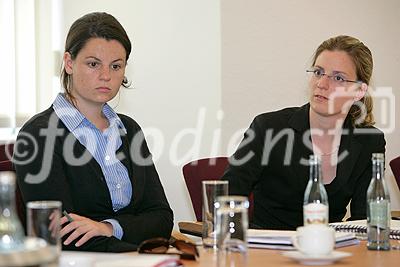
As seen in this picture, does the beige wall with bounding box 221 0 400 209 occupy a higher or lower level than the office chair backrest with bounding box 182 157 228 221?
higher

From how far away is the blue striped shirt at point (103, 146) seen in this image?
2771 mm

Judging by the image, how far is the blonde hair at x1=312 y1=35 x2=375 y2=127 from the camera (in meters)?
3.31

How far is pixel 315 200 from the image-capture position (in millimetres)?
2293

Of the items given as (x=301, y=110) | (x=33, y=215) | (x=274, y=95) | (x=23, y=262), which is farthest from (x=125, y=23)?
(x=23, y=262)

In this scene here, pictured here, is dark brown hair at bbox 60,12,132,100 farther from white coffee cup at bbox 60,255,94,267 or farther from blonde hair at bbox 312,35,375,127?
white coffee cup at bbox 60,255,94,267

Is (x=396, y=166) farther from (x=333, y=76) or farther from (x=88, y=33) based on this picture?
(x=88, y=33)

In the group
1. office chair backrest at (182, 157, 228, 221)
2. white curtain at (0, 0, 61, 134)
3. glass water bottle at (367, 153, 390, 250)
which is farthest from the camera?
white curtain at (0, 0, 61, 134)

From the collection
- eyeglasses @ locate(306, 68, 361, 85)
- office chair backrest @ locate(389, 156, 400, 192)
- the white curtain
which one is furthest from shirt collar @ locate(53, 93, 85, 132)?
office chair backrest @ locate(389, 156, 400, 192)

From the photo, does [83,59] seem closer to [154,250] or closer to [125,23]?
[154,250]

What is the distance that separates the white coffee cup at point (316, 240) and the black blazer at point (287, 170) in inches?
44.0

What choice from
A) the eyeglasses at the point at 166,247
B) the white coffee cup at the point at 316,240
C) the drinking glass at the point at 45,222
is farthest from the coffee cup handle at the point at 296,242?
the drinking glass at the point at 45,222

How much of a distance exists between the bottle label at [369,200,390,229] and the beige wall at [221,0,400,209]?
239 centimetres

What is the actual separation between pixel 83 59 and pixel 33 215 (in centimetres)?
149

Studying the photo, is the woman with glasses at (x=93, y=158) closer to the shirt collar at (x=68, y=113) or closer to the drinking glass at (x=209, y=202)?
the shirt collar at (x=68, y=113)
